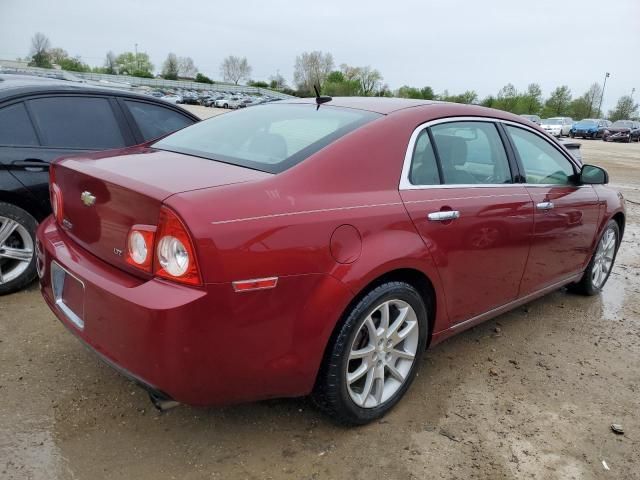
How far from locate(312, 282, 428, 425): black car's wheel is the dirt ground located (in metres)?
0.14

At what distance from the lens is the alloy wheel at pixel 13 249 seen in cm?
361

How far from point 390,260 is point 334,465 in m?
0.93

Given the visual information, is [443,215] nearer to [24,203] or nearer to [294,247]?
[294,247]

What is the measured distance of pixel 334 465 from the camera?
2275 mm

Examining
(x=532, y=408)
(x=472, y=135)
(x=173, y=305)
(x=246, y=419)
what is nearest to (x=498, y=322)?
(x=532, y=408)

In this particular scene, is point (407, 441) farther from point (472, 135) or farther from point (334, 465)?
point (472, 135)

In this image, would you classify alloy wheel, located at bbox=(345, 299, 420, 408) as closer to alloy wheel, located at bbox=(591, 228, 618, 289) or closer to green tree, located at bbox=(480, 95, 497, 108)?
alloy wheel, located at bbox=(591, 228, 618, 289)

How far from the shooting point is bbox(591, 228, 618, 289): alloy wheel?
442 centimetres

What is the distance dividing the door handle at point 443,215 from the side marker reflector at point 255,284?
0.97m

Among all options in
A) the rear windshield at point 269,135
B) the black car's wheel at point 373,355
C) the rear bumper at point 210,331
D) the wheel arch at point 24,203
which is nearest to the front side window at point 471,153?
the rear windshield at point 269,135

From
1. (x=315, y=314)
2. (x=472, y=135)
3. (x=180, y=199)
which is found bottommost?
(x=315, y=314)

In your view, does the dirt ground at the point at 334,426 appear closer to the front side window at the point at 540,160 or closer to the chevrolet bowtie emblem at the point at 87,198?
the chevrolet bowtie emblem at the point at 87,198

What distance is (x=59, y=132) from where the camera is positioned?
393 centimetres

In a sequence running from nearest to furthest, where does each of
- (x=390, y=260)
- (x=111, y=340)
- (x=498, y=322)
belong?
(x=111, y=340) → (x=390, y=260) → (x=498, y=322)
